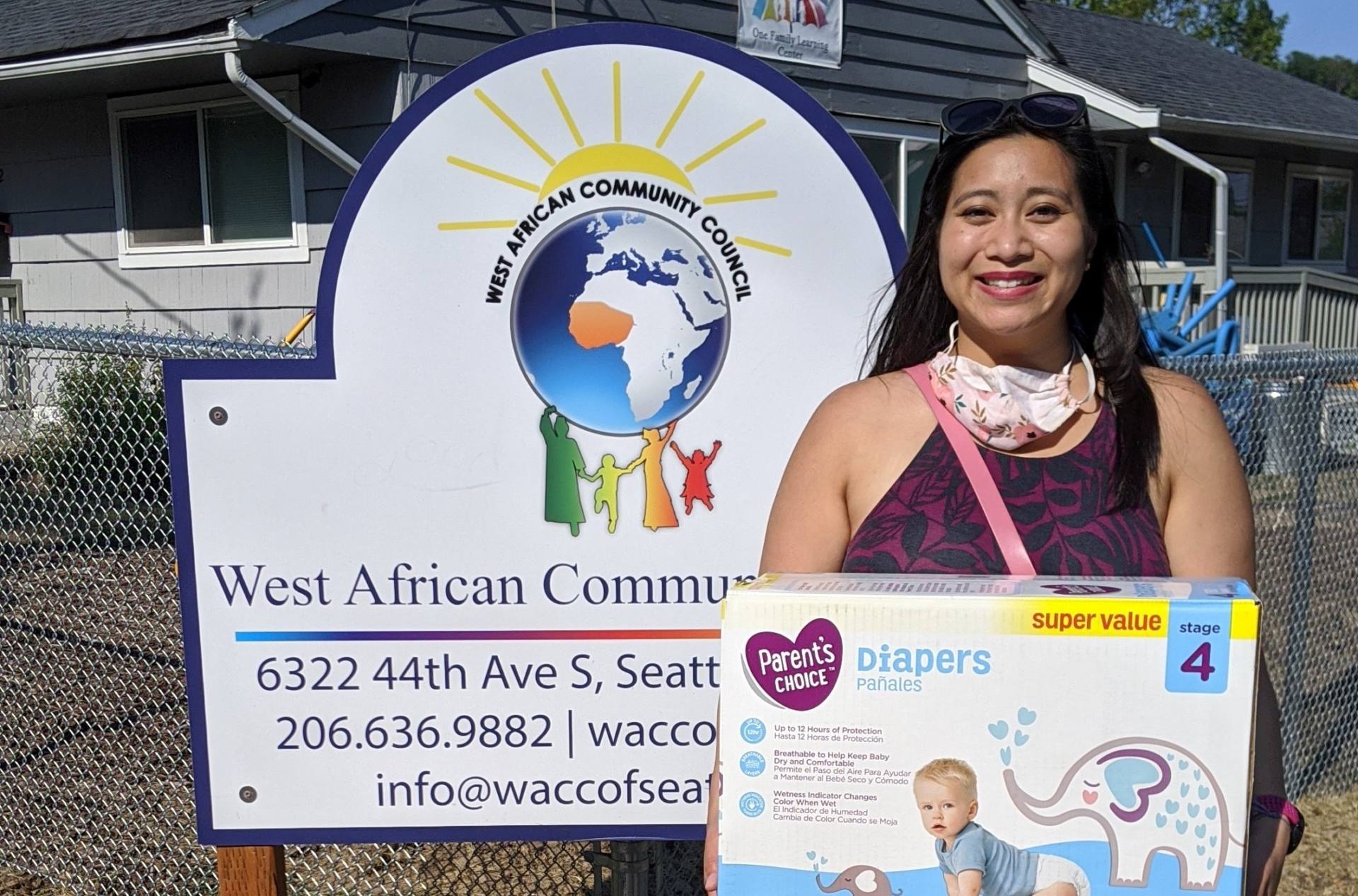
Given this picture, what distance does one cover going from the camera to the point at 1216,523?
1.57 metres

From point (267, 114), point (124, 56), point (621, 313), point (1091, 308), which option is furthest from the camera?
point (267, 114)

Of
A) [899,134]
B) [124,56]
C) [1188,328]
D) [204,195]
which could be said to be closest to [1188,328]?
[1188,328]

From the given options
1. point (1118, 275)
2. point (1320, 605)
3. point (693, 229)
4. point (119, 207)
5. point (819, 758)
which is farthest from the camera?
point (119, 207)

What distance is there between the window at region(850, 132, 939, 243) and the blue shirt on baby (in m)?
8.25

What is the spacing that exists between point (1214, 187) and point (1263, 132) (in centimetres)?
93

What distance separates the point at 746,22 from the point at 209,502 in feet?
22.6

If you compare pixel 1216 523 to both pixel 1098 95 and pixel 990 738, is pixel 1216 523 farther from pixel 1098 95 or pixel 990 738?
pixel 1098 95

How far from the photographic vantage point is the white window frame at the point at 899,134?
29.8 ft

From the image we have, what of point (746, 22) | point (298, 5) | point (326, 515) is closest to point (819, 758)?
point (326, 515)

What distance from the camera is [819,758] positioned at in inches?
56.2

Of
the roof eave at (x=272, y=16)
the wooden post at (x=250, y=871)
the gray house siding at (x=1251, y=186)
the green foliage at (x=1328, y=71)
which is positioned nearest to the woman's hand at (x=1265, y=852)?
the wooden post at (x=250, y=871)

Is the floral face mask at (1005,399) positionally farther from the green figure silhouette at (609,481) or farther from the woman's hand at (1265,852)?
the green figure silhouette at (609,481)

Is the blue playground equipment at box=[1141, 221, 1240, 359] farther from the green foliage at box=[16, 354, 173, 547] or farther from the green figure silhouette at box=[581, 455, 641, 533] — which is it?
the green figure silhouette at box=[581, 455, 641, 533]

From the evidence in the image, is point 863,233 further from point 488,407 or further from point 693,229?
point 488,407
